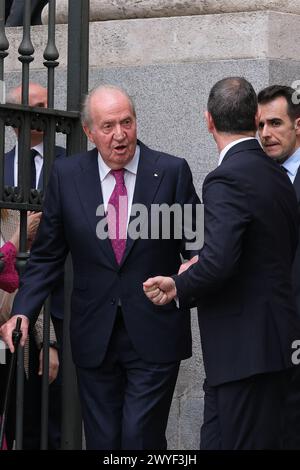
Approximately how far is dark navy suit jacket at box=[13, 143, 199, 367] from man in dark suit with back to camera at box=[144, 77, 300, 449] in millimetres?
436

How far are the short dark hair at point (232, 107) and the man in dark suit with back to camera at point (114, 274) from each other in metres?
0.58

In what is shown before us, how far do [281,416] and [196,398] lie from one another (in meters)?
1.75

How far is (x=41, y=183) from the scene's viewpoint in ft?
22.5

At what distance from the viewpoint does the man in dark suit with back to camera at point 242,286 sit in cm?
586

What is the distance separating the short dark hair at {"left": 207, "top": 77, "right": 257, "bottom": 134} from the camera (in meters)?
6.03

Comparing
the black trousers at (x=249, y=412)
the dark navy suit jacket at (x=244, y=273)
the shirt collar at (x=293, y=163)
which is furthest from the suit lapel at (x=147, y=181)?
the black trousers at (x=249, y=412)

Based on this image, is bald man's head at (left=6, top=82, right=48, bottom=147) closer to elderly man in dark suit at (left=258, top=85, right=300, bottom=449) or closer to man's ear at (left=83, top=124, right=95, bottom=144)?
man's ear at (left=83, top=124, right=95, bottom=144)

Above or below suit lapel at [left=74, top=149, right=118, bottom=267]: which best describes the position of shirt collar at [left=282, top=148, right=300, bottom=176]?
above

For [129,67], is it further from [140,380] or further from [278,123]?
[140,380]

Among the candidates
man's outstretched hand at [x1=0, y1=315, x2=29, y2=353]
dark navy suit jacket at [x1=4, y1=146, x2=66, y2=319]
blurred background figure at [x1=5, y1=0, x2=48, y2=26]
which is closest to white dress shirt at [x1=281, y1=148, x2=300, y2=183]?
dark navy suit jacket at [x1=4, y1=146, x2=66, y2=319]

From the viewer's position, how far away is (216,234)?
581cm

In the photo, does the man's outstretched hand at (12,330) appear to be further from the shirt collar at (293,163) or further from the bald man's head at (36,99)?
the shirt collar at (293,163)

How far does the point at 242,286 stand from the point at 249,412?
499 millimetres

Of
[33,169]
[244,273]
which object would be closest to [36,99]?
[33,169]
